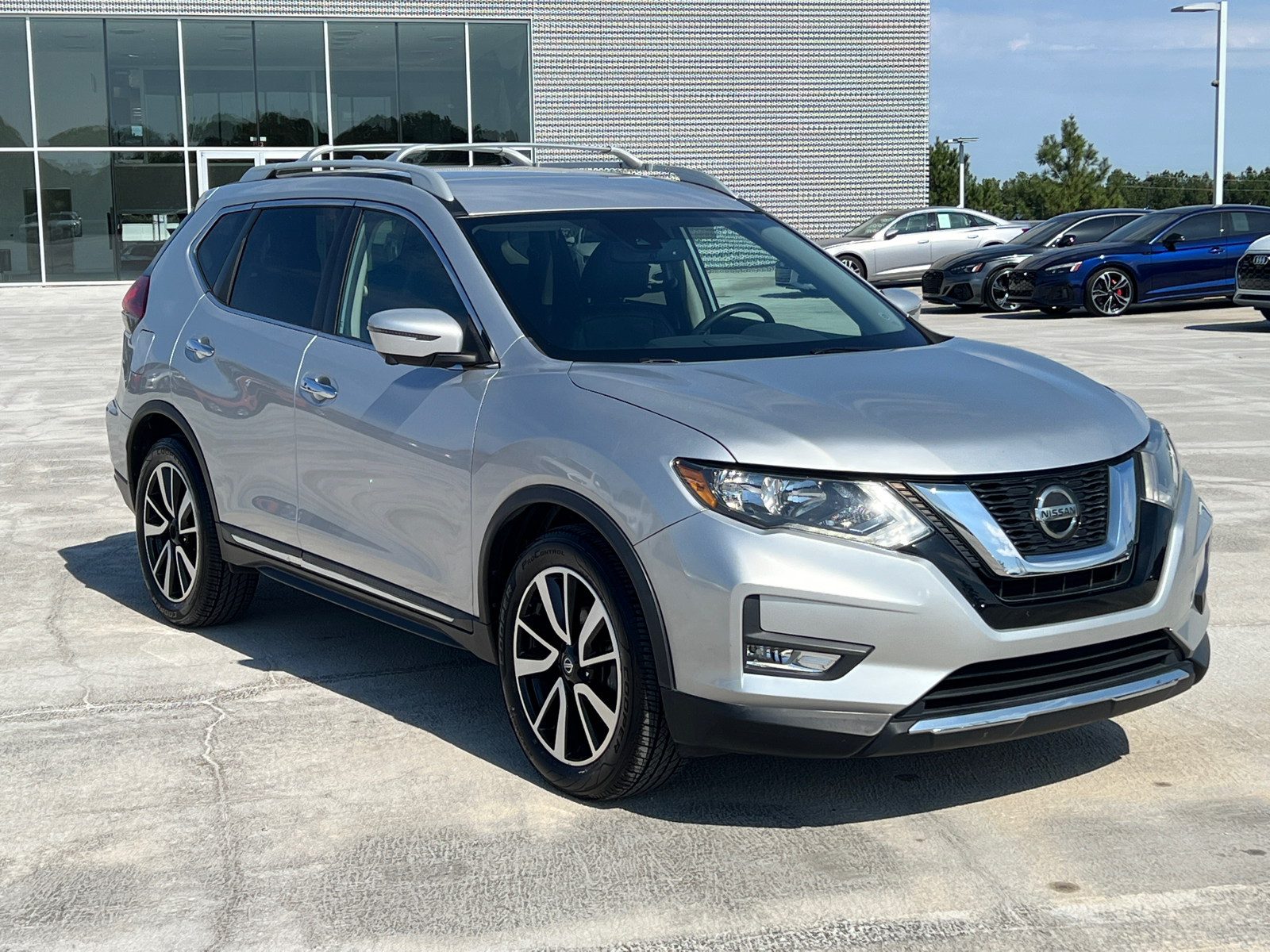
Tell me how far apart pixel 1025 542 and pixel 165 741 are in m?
2.72

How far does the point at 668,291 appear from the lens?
487 cm

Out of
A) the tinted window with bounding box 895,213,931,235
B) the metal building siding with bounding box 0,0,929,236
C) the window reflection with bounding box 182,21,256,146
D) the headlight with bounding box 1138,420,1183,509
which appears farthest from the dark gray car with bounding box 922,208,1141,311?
the headlight with bounding box 1138,420,1183,509

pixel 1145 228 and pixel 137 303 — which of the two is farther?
pixel 1145 228

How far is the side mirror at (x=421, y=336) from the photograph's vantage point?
439 centimetres

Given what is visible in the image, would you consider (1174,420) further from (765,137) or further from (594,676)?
(765,137)

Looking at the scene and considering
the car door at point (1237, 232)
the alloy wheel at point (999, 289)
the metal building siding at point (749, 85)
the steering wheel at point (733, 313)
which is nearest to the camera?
the steering wheel at point (733, 313)

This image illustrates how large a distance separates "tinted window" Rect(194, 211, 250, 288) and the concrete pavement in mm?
1444

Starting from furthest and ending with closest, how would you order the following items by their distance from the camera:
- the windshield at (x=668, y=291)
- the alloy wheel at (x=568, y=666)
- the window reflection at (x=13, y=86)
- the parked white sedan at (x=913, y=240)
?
1. the window reflection at (x=13, y=86)
2. the parked white sedan at (x=913, y=240)
3. the windshield at (x=668, y=291)
4. the alloy wheel at (x=568, y=666)

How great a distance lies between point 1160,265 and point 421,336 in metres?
18.9

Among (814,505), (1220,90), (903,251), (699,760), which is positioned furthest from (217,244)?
(1220,90)

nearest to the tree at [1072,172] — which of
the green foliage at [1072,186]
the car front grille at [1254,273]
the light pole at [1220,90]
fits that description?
the green foliage at [1072,186]

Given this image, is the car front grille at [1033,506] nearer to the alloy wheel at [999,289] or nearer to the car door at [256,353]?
the car door at [256,353]

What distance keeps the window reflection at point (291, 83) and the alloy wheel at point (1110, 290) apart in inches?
659

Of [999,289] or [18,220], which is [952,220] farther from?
[18,220]
